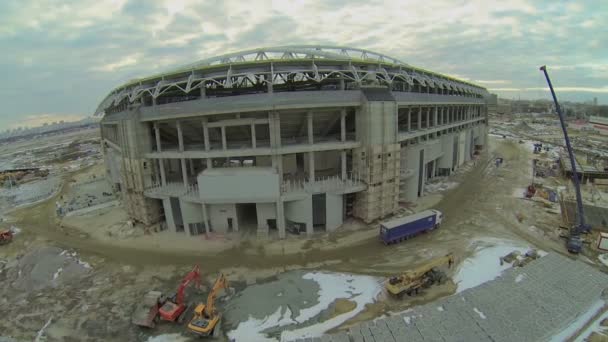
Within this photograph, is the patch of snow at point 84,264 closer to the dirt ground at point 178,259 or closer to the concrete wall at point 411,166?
the dirt ground at point 178,259

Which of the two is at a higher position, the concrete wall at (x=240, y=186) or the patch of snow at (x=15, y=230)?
the concrete wall at (x=240, y=186)

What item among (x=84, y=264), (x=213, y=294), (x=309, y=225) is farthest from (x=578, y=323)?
(x=84, y=264)

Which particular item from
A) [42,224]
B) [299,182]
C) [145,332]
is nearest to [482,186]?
[299,182]

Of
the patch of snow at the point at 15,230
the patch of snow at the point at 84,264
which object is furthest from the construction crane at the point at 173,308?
the patch of snow at the point at 15,230

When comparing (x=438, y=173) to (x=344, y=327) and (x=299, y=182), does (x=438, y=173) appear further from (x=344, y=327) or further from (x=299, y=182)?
(x=344, y=327)

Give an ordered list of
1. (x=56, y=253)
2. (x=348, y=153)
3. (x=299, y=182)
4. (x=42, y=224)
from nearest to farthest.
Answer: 1. (x=56, y=253)
2. (x=299, y=182)
3. (x=348, y=153)
4. (x=42, y=224)
